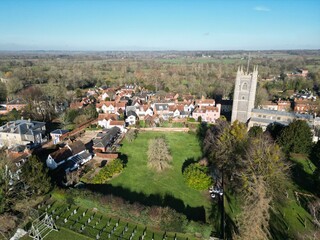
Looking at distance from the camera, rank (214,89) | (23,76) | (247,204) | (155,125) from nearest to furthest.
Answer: (247,204), (155,125), (214,89), (23,76)

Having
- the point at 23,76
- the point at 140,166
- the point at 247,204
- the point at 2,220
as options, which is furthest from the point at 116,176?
the point at 23,76

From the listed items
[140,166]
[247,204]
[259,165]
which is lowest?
[140,166]

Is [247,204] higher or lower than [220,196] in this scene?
higher

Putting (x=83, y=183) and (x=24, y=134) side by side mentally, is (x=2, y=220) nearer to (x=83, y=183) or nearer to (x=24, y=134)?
(x=83, y=183)

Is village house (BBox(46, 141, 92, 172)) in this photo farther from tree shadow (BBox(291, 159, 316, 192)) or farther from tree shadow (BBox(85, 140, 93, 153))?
tree shadow (BBox(291, 159, 316, 192))

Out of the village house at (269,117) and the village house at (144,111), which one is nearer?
the village house at (269,117)

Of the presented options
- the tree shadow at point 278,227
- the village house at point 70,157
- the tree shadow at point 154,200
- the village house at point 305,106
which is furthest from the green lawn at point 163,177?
the village house at point 305,106

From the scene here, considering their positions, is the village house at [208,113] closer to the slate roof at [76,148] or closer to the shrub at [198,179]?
the shrub at [198,179]

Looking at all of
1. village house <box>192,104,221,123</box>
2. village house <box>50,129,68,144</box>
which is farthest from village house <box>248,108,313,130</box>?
village house <box>50,129,68,144</box>
